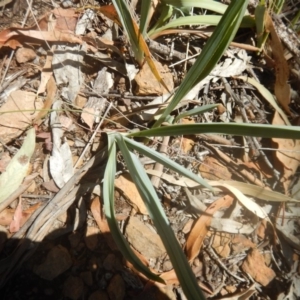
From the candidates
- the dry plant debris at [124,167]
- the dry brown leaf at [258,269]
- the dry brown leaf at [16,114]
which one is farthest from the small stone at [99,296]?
the dry brown leaf at [16,114]

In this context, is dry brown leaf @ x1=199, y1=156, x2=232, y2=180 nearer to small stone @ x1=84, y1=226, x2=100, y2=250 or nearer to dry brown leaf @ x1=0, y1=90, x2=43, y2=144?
small stone @ x1=84, y1=226, x2=100, y2=250

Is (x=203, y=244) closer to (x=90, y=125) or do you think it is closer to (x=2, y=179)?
(x=90, y=125)

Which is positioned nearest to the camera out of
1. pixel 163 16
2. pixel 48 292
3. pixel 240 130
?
pixel 240 130

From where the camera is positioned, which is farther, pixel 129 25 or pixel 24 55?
pixel 24 55

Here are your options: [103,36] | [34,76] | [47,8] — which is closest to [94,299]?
[34,76]

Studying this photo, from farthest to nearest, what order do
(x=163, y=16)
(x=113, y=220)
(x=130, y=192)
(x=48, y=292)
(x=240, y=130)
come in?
(x=163, y=16)
(x=130, y=192)
(x=48, y=292)
(x=113, y=220)
(x=240, y=130)

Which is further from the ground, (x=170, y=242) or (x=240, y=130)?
(x=240, y=130)

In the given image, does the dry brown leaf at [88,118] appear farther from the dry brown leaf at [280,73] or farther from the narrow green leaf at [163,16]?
the dry brown leaf at [280,73]

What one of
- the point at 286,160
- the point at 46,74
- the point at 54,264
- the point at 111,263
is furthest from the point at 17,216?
the point at 286,160

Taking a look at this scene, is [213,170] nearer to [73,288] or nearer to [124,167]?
[124,167]
